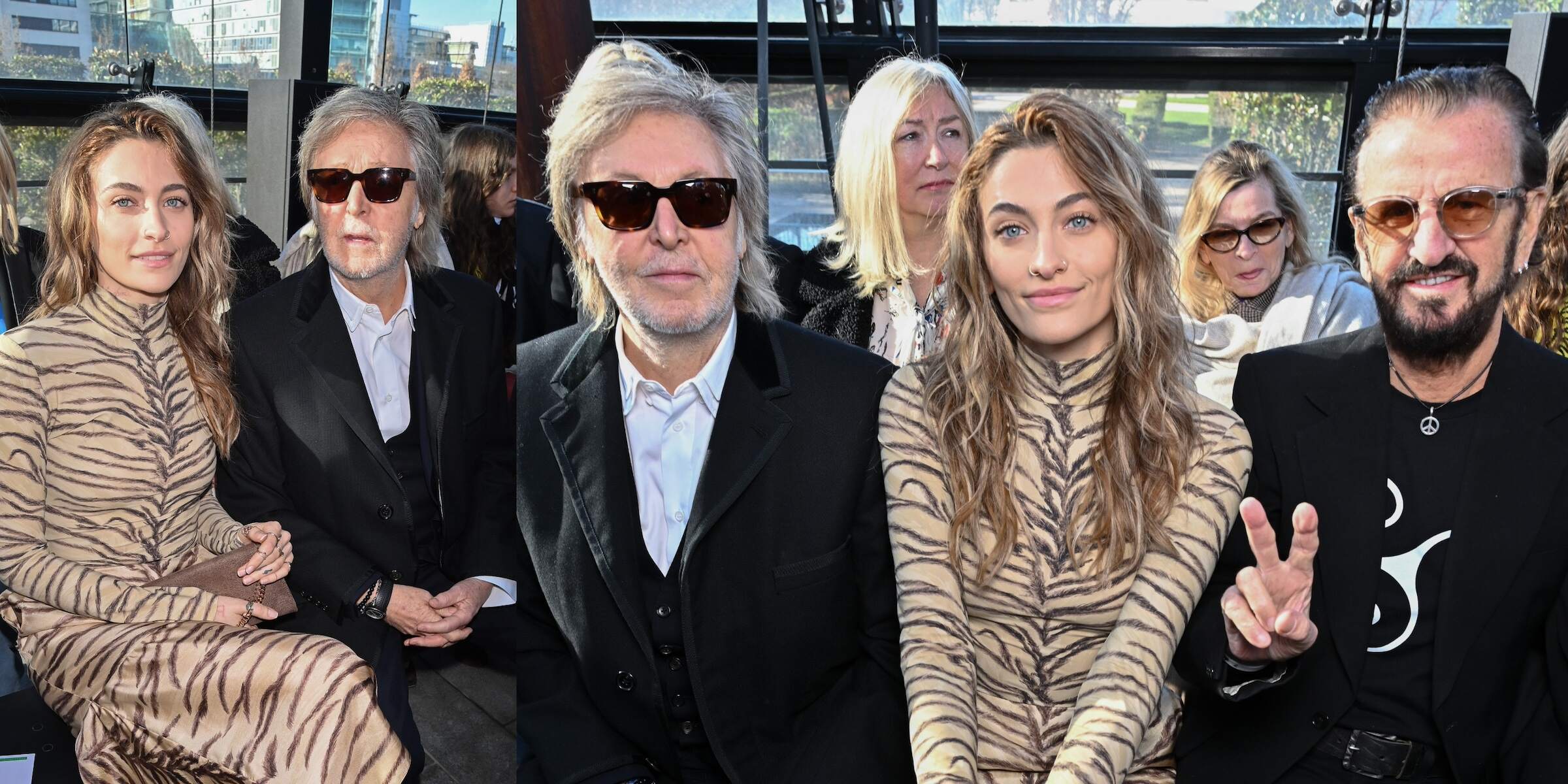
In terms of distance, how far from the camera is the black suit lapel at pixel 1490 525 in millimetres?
1843

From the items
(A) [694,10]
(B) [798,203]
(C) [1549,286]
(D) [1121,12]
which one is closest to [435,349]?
(C) [1549,286]

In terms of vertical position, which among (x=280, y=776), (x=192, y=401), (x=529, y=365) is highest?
(x=529, y=365)

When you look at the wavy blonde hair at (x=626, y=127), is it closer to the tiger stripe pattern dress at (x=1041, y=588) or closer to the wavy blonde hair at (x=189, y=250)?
the tiger stripe pattern dress at (x=1041, y=588)

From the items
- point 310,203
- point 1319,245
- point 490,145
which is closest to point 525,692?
point 310,203

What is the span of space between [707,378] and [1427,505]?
1187 millimetres

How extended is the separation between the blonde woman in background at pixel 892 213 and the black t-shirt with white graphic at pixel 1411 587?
50.1 inches

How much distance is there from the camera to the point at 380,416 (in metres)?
2.77

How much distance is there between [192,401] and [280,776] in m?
0.82

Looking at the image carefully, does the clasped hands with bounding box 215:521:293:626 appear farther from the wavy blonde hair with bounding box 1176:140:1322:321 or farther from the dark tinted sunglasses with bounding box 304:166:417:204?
the wavy blonde hair with bounding box 1176:140:1322:321

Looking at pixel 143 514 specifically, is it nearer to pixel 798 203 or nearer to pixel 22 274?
pixel 22 274

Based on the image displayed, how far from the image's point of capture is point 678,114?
2.03 meters

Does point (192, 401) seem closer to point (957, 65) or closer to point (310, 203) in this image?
point (310, 203)

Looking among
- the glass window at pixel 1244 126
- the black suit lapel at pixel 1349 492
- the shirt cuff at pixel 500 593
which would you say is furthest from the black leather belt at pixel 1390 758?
the glass window at pixel 1244 126

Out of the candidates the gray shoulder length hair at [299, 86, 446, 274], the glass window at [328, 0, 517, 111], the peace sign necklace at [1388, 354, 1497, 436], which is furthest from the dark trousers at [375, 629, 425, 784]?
the peace sign necklace at [1388, 354, 1497, 436]
